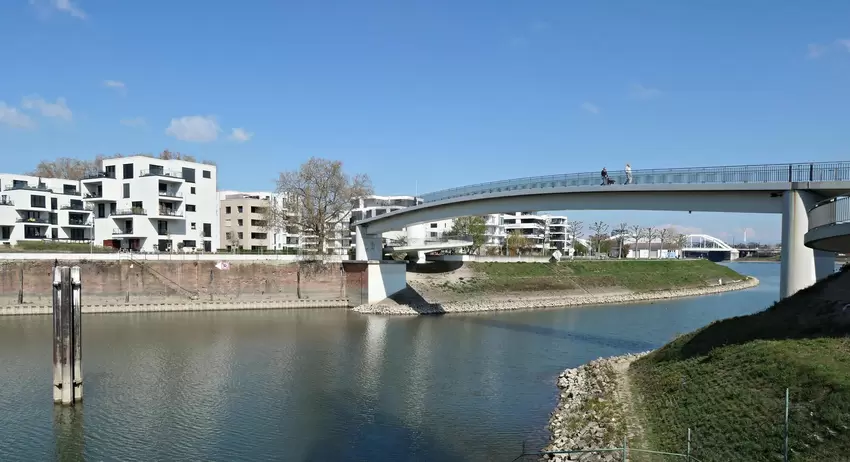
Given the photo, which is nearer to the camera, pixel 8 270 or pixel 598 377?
pixel 598 377

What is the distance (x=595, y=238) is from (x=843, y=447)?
109m

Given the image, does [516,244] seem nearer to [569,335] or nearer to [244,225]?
[244,225]

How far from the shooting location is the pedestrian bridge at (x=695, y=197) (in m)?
20.7

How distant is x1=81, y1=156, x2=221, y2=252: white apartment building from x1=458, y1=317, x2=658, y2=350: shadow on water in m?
32.0

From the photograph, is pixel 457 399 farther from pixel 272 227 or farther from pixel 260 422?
pixel 272 227

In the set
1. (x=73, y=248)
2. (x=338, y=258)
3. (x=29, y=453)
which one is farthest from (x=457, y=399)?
(x=73, y=248)

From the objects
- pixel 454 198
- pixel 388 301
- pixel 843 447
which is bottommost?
pixel 388 301

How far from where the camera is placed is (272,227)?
58.0 meters

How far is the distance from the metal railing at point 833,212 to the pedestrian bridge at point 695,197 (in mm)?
469

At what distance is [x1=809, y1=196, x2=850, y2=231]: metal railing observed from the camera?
15.6m

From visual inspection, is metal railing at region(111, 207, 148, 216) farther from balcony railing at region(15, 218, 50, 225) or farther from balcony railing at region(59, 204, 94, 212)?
balcony railing at region(15, 218, 50, 225)

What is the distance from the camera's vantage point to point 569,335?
1432 inches

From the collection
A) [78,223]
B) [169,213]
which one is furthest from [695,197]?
[78,223]

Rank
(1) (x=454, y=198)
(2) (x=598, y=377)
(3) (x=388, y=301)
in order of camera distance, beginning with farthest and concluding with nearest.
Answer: (3) (x=388, y=301) → (1) (x=454, y=198) → (2) (x=598, y=377)
